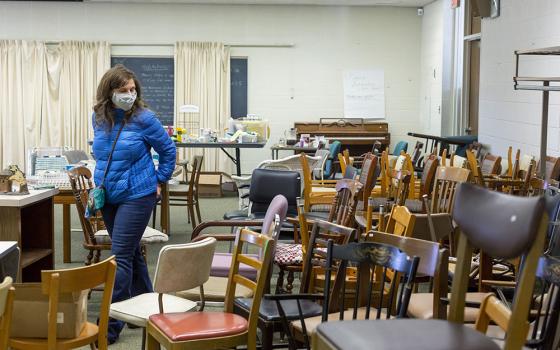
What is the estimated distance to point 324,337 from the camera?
2309mm

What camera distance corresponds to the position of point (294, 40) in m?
14.2

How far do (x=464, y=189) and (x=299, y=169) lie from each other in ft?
19.9

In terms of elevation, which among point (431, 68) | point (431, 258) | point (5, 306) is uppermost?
point (431, 68)

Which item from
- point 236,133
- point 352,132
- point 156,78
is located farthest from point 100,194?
point 156,78

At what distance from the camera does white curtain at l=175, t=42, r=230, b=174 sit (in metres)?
14.0

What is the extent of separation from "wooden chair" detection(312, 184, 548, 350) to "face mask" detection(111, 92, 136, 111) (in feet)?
9.18

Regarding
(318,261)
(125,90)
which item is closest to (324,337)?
(318,261)

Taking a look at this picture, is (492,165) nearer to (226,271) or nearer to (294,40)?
(226,271)

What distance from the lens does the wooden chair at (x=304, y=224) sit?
488 cm

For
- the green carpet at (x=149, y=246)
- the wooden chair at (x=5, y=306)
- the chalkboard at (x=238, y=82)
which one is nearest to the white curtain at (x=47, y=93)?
the chalkboard at (x=238, y=82)

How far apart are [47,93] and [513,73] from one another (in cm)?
772

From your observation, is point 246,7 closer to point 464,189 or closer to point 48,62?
point 48,62

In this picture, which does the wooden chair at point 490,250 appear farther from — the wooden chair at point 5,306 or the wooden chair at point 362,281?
the wooden chair at point 5,306

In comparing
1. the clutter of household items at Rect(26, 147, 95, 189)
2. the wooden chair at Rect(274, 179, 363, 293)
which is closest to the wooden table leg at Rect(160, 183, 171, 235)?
the clutter of household items at Rect(26, 147, 95, 189)
